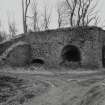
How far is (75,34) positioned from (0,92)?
8738 millimetres

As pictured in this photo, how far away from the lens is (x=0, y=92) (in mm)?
5766

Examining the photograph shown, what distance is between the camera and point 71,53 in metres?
13.9

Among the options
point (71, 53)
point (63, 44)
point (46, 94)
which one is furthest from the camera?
point (71, 53)

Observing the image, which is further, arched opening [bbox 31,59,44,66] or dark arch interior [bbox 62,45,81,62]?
dark arch interior [bbox 62,45,81,62]

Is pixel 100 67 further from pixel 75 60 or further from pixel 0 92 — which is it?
pixel 0 92

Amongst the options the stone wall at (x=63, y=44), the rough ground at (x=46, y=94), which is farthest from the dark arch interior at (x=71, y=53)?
the rough ground at (x=46, y=94)

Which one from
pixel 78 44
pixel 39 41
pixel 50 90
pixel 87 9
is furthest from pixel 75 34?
pixel 87 9

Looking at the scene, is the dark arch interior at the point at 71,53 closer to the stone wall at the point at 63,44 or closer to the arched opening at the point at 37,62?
the stone wall at the point at 63,44

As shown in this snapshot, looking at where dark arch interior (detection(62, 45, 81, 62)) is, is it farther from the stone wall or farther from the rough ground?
the rough ground

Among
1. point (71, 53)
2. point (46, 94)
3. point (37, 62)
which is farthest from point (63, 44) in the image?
point (46, 94)

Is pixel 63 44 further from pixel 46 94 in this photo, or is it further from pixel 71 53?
pixel 46 94

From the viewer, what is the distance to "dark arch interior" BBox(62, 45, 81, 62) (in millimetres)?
13094

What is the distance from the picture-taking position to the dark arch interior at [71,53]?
13.1 metres

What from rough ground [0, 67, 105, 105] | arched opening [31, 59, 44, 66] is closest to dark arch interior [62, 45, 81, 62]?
arched opening [31, 59, 44, 66]
